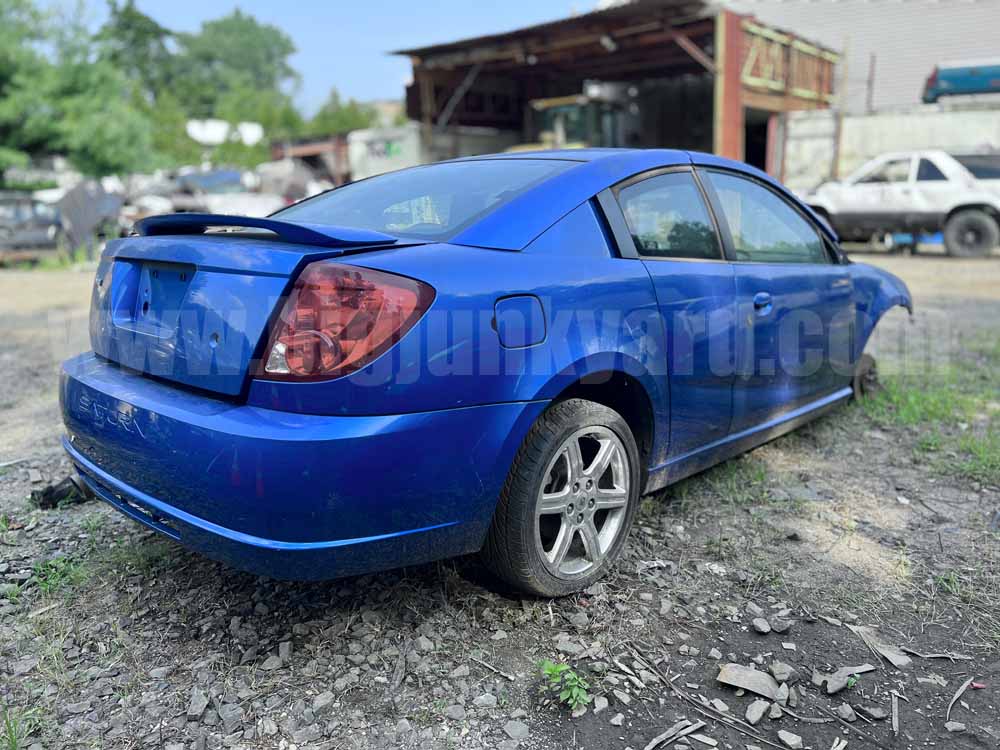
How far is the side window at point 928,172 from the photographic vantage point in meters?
13.0

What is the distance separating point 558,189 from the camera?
2590 mm

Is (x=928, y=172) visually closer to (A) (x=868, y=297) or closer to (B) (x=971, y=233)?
(B) (x=971, y=233)

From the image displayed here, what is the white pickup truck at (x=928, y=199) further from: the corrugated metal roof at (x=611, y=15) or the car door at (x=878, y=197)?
the corrugated metal roof at (x=611, y=15)

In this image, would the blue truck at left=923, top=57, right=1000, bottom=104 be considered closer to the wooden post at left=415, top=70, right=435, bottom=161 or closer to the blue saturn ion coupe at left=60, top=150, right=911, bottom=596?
the wooden post at left=415, top=70, right=435, bottom=161

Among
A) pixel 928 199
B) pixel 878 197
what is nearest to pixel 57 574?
pixel 878 197

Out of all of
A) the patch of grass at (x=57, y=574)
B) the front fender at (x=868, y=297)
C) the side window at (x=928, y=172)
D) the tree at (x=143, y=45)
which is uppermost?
the tree at (x=143, y=45)

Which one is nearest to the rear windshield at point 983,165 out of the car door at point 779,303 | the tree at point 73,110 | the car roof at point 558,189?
the car door at point 779,303

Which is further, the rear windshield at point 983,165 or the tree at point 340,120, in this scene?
the tree at point 340,120

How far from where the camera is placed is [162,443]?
2.13 metres

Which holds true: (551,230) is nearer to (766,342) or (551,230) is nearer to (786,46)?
(766,342)

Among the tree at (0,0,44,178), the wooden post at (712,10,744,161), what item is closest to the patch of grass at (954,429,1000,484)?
the wooden post at (712,10,744,161)

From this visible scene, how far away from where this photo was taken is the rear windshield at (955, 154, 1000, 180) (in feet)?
43.0

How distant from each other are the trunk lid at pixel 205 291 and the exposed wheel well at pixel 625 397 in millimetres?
789

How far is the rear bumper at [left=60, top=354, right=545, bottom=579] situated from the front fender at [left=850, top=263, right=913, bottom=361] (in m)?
2.53
